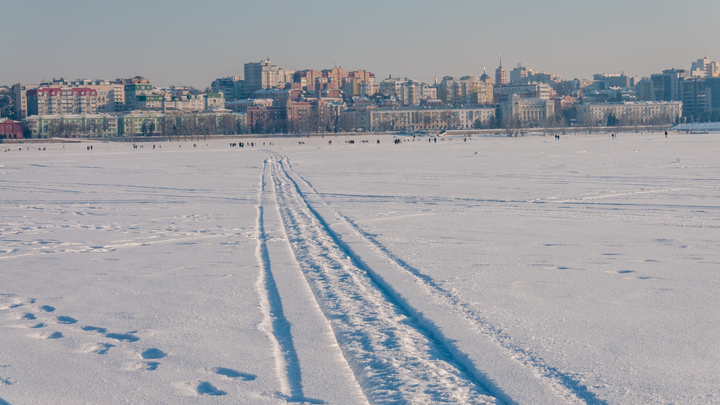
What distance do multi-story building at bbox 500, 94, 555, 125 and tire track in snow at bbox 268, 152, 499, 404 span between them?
405 ft

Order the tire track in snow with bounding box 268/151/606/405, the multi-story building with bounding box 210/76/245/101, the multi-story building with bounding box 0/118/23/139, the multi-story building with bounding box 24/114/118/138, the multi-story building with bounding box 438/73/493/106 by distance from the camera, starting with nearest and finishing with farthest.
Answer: the tire track in snow with bounding box 268/151/606/405
the multi-story building with bounding box 0/118/23/139
the multi-story building with bounding box 24/114/118/138
the multi-story building with bounding box 438/73/493/106
the multi-story building with bounding box 210/76/245/101

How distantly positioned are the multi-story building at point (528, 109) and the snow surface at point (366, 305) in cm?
12009

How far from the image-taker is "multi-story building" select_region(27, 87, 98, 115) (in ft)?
440

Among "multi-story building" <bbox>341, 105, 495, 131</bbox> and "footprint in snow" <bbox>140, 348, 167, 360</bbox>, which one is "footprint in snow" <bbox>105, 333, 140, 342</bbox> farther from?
"multi-story building" <bbox>341, 105, 495, 131</bbox>

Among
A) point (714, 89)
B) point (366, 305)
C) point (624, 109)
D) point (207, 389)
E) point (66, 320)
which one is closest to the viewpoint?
point (207, 389)

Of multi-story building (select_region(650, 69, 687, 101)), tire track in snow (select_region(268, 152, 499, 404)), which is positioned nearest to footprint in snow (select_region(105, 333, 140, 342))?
tire track in snow (select_region(268, 152, 499, 404))

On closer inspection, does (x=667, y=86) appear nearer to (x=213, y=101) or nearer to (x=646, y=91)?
(x=646, y=91)

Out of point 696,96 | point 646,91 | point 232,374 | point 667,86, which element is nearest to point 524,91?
point 646,91

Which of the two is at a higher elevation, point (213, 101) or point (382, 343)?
point (213, 101)

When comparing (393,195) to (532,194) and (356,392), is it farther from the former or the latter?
(356,392)

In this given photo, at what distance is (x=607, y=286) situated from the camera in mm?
5555

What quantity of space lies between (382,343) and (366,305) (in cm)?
83

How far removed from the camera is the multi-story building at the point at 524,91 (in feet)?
519

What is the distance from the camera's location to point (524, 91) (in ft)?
554
